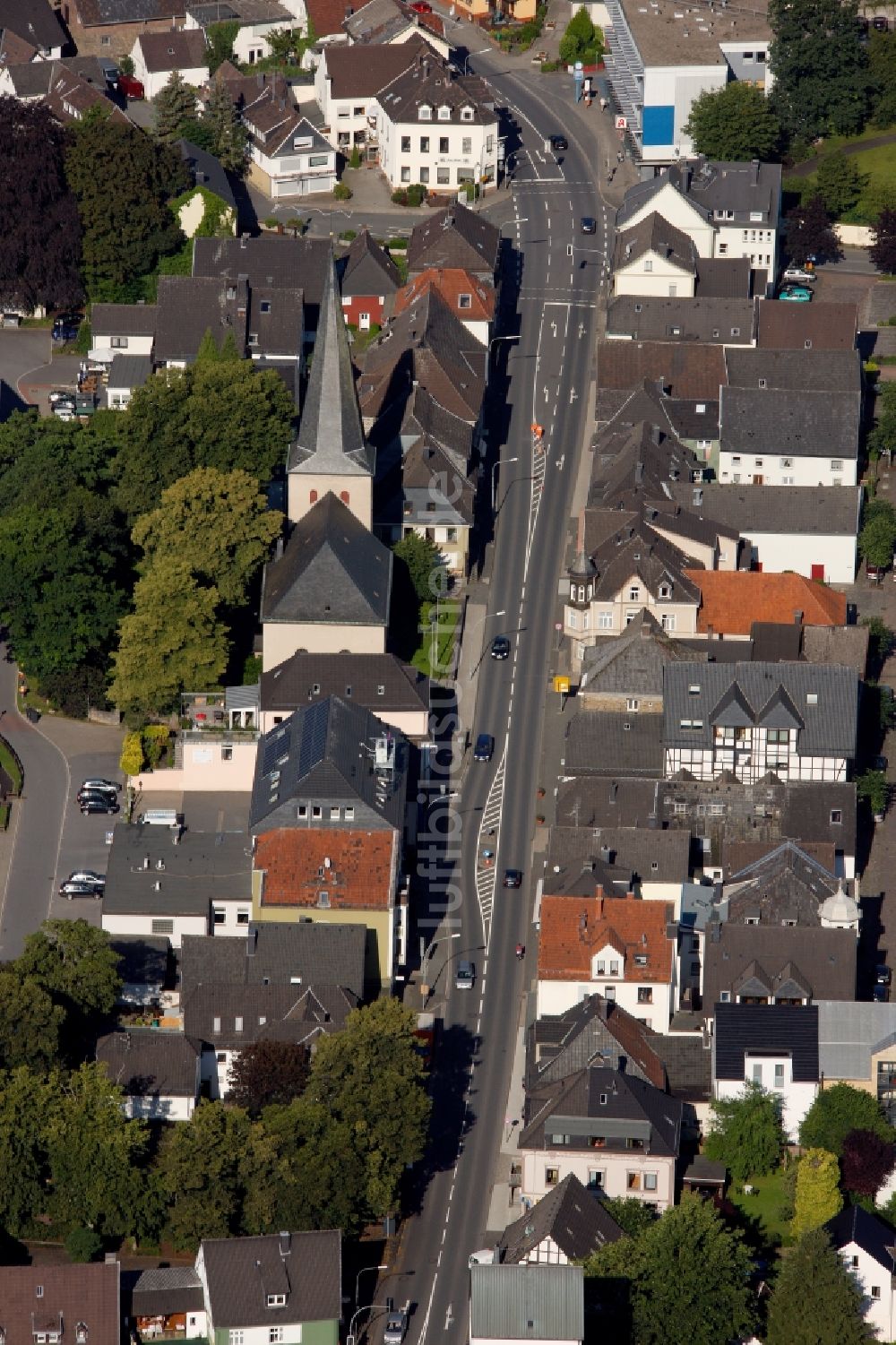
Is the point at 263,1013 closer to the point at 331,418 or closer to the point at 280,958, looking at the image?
the point at 280,958

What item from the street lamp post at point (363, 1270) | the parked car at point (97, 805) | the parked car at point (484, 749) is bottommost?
the street lamp post at point (363, 1270)

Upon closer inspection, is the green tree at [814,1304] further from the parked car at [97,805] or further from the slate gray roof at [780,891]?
the parked car at [97,805]

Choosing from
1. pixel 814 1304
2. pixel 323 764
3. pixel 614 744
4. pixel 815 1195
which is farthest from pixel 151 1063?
pixel 614 744

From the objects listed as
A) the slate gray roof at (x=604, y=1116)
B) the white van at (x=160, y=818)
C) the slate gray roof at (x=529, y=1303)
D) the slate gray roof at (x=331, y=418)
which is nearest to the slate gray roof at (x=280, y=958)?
the white van at (x=160, y=818)

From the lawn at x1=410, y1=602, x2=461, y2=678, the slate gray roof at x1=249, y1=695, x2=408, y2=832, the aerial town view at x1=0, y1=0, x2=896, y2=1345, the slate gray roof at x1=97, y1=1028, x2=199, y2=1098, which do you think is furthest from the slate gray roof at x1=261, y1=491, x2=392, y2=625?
the slate gray roof at x1=97, y1=1028, x2=199, y2=1098

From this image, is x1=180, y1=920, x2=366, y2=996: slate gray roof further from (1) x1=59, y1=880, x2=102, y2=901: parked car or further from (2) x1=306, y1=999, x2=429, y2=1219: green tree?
(1) x1=59, y1=880, x2=102, y2=901: parked car

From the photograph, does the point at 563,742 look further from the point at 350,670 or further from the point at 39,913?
the point at 39,913
